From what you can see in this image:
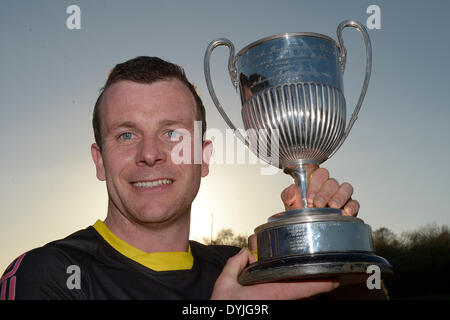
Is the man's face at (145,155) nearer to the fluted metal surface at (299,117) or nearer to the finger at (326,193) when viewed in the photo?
the fluted metal surface at (299,117)

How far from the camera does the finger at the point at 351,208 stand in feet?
6.62

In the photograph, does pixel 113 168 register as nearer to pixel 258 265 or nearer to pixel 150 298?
pixel 150 298

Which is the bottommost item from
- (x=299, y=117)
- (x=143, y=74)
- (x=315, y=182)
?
(x=315, y=182)

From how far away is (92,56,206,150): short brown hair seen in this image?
2443mm

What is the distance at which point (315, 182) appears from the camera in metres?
1.97

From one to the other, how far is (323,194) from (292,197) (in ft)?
0.51

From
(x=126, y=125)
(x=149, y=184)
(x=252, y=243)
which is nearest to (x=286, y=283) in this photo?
(x=252, y=243)

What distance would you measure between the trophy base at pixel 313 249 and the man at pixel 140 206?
0.18 meters

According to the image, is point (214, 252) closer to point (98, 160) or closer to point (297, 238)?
point (98, 160)

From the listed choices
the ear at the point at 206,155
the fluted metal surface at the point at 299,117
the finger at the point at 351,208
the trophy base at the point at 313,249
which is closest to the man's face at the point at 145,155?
the ear at the point at 206,155

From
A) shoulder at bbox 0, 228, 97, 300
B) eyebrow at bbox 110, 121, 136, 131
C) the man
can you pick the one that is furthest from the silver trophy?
shoulder at bbox 0, 228, 97, 300

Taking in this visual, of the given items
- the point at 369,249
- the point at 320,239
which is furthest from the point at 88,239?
the point at 369,249
